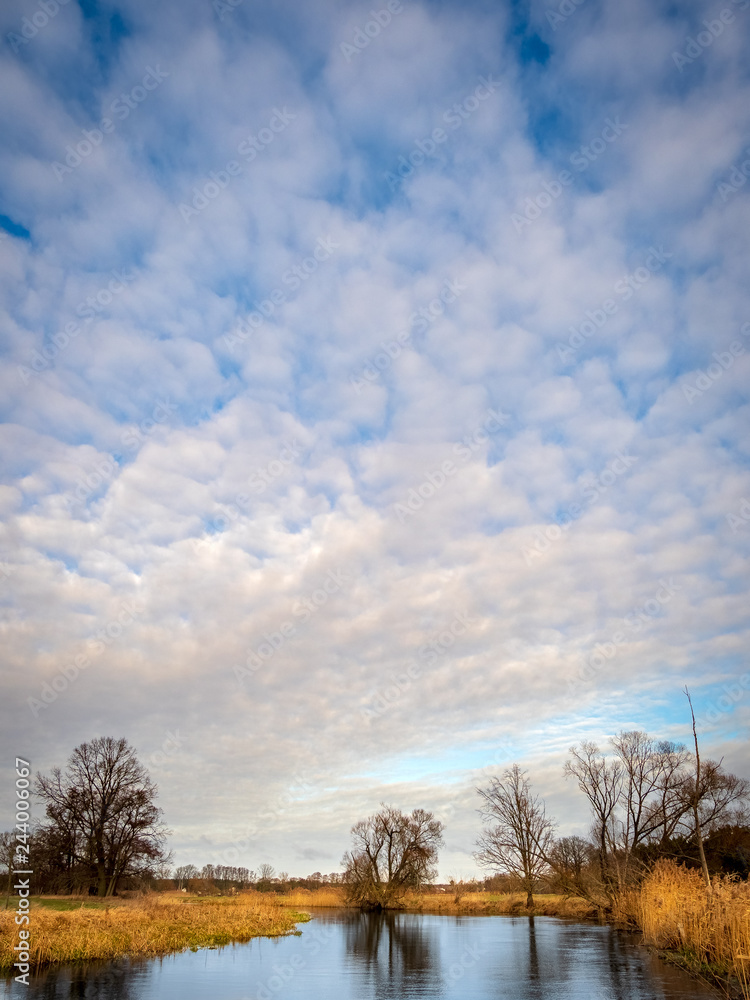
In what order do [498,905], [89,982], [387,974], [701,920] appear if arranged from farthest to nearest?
[498,905]
[387,974]
[701,920]
[89,982]

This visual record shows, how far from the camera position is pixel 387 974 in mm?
21047

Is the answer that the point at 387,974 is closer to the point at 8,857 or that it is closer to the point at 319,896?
the point at 8,857

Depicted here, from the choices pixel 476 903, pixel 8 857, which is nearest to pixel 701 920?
pixel 8 857

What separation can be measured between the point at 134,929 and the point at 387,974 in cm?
1150

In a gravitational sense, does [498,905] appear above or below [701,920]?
below

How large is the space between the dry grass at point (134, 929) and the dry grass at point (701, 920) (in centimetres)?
1864

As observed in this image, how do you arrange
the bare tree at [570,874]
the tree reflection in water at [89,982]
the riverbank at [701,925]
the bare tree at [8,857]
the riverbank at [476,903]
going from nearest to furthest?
1. the tree reflection in water at [89,982]
2. the riverbank at [701,925]
3. the bare tree at [8,857]
4. the bare tree at [570,874]
5. the riverbank at [476,903]

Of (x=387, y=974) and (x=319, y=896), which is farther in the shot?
(x=319, y=896)

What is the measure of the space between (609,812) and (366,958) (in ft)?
114

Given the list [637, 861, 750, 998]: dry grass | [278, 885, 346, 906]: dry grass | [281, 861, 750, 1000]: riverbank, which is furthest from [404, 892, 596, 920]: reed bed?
[637, 861, 750, 998]: dry grass

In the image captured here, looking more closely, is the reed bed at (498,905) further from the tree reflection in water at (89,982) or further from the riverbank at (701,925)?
the tree reflection in water at (89,982)

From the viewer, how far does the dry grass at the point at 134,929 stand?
2108cm

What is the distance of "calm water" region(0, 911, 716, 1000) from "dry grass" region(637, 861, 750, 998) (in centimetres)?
103

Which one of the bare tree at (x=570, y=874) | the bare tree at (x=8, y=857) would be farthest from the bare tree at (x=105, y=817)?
the bare tree at (x=570, y=874)
